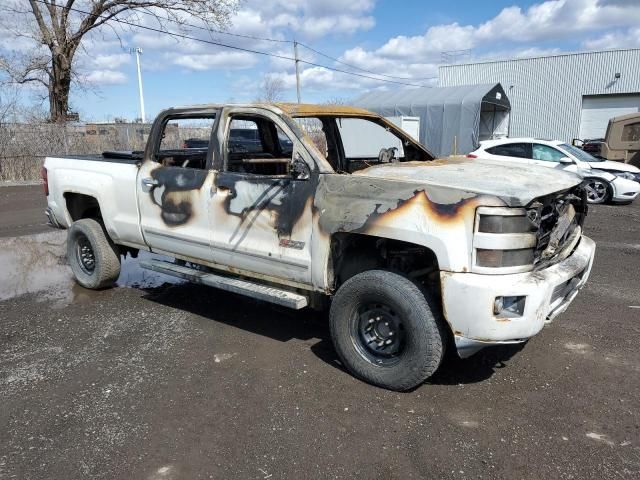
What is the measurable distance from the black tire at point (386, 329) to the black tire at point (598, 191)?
33.6 ft

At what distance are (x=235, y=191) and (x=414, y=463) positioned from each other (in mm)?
2428

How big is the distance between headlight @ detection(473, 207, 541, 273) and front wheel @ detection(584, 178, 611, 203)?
33.4 feet

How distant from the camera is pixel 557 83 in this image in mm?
34062

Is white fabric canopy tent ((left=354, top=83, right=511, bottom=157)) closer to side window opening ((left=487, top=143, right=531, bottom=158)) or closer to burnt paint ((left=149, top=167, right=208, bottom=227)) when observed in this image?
side window opening ((left=487, top=143, right=531, bottom=158))

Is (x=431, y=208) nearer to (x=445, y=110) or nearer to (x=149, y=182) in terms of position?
(x=149, y=182)

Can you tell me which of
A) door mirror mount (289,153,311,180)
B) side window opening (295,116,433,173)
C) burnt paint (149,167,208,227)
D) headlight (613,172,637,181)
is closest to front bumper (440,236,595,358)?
door mirror mount (289,153,311,180)

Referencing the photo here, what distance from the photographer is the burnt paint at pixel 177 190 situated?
14.9ft

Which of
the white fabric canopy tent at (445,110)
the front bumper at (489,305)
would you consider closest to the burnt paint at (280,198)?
the front bumper at (489,305)

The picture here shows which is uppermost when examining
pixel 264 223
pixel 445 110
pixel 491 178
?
pixel 445 110

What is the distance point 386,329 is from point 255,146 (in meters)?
2.79

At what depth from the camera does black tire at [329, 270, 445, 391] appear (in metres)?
3.29

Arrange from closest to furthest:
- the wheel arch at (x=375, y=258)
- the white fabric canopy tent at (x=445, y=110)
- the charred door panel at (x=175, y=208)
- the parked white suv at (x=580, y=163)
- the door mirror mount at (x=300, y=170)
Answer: the wheel arch at (x=375, y=258), the door mirror mount at (x=300, y=170), the charred door panel at (x=175, y=208), the parked white suv at (x=580, y=163), the white fabric canopy tent at (x=445, y=110)

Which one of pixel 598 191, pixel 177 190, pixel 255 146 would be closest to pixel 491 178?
pixel 177 190

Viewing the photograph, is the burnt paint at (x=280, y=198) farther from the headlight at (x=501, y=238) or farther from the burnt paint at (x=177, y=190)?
the headlight at (x=501, y=238)
